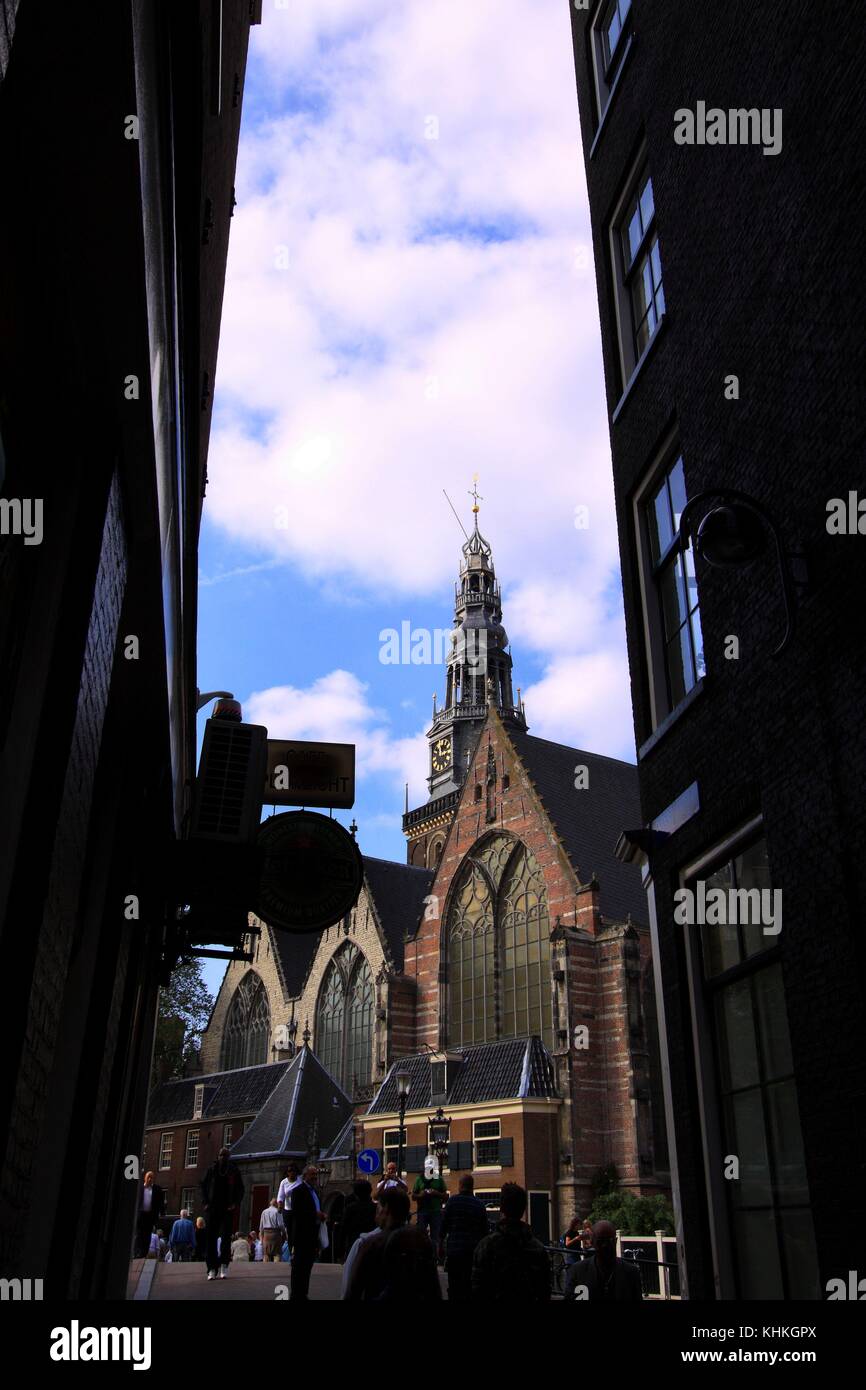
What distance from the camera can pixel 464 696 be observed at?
7694 cm

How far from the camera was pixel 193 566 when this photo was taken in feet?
23.8

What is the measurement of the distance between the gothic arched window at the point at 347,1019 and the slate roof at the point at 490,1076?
22.4 ft

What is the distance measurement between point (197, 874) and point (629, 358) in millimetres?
7284

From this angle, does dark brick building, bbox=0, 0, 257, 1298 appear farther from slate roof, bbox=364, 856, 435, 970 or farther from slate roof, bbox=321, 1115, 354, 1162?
slate roof, bbox=364, 856, 435, 970

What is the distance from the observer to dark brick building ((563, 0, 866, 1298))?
5996mm

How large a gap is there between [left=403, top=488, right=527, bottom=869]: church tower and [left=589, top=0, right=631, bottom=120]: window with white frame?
196 feet

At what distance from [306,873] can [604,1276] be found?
11.7 ft

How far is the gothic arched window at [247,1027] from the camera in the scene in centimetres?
5491

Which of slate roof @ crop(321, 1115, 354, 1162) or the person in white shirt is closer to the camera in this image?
the person in white shirt

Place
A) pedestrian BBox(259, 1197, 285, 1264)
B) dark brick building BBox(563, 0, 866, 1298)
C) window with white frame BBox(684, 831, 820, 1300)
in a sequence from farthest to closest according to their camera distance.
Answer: pedestrian BBox(259, 1197, 285, 1264)
window with white frame BBox(684, 831, 820, 1300)
dark brick building BBox(563, 0, 866, 1298)

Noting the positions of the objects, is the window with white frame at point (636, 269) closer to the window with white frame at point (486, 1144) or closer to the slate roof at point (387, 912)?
the window with white frame at point (486, 1144)

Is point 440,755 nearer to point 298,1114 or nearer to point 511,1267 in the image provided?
point 298,1114

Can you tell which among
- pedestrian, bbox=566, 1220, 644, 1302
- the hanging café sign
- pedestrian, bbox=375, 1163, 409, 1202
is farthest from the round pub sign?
pedestrian, bbox=566, 1220, 644, 1302

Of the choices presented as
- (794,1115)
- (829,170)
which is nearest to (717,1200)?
(794,1115)
